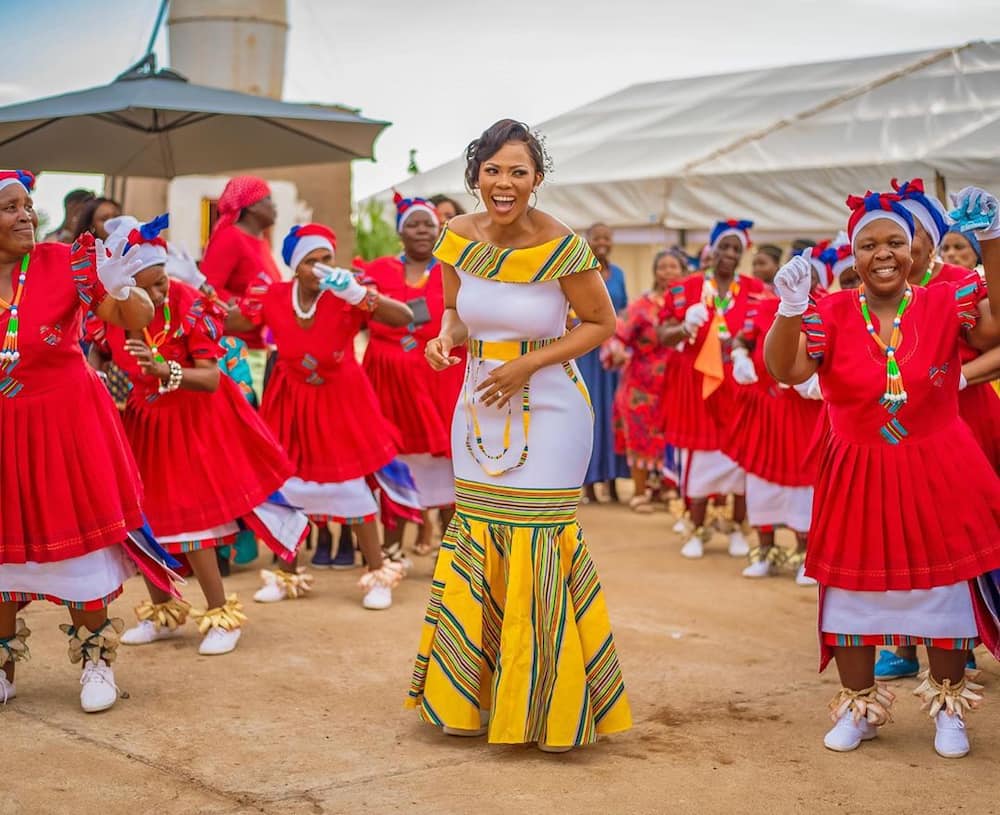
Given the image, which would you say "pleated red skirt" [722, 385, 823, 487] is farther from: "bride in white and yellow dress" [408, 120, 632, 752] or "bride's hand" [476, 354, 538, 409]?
"bride's hand" [476, 354, 538, 409]

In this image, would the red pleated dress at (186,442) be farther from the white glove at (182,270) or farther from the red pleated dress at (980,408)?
the red pleated dress at (980,408)

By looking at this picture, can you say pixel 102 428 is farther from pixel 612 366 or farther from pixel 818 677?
pixel 612 366

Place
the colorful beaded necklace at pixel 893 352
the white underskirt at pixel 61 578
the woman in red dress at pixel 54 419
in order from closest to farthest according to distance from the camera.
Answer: the colorful beaded necklace at pixel 893 352 → the woman in red dress at pixel 54 419 → the white underskirt at pixel 61 578

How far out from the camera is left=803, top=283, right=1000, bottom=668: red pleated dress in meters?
4.72

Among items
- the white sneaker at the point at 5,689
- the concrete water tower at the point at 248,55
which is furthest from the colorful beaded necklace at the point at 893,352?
the concrete water tower at the point at 248,55

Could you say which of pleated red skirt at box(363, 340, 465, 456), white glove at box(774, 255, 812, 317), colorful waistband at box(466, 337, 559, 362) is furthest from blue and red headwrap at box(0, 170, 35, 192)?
pleated red skirt at box(363, 340, 465, 456)

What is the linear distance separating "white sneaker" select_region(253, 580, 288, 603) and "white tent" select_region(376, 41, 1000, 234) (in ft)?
20.9

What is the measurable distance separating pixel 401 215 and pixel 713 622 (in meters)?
3.13

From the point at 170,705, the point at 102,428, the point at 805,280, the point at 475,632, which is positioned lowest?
the point at 170,705

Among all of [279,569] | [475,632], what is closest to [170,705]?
[475,632]

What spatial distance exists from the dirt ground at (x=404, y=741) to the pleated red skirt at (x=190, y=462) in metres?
0.66

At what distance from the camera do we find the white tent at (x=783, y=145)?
11391 millimetres

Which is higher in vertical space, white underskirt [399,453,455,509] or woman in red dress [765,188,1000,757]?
woman in red dress [765,188,1000,757]

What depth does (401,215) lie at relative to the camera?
8.25 metres
